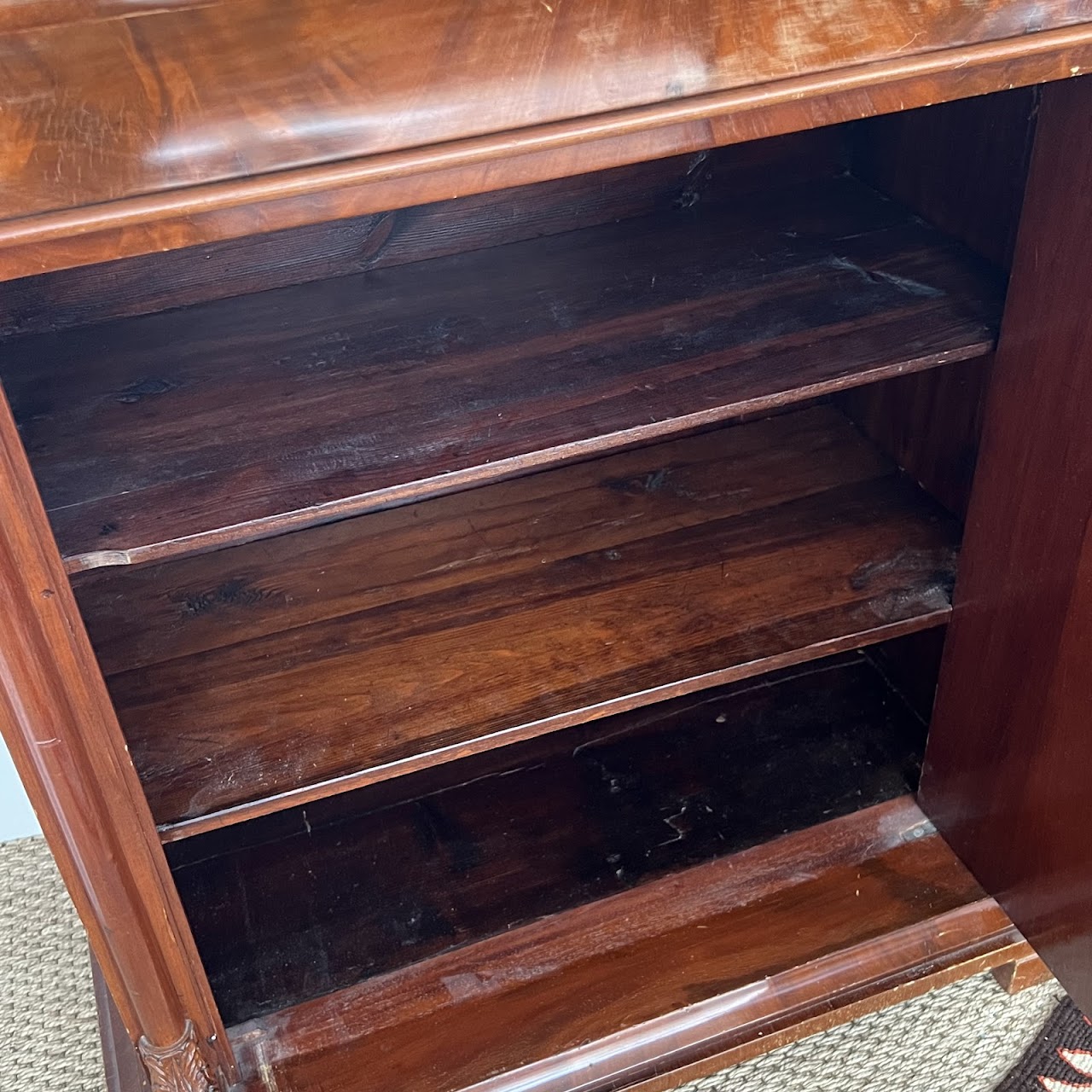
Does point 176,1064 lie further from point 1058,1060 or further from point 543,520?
point 1058,1060

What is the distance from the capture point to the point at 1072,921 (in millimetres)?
875

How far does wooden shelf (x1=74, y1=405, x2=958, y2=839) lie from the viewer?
32.4 inches

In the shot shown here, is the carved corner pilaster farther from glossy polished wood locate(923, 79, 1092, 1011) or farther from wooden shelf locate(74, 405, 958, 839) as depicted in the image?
glossy polished wood locate(923, 79, 1092, 1011)

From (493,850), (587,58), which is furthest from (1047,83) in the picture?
(493,850)

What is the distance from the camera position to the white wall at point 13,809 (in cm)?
123

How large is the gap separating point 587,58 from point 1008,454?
1.54 feet

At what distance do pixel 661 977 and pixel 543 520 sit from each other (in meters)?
0.39

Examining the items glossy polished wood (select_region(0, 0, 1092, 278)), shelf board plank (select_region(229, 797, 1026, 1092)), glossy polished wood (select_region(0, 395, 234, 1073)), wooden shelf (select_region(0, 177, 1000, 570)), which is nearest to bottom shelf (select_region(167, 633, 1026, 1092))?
shelf board plank (select_region(229, 797, 1026, 1092))

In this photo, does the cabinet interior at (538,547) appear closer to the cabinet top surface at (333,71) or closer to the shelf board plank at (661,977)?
the shelf board plank at (661,977)

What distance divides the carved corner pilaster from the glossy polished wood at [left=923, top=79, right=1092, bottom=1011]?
2.07 ft

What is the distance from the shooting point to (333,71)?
48 cm

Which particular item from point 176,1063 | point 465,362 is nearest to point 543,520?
point 465,362

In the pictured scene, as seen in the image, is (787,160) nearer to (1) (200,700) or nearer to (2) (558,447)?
(2) (558,447)

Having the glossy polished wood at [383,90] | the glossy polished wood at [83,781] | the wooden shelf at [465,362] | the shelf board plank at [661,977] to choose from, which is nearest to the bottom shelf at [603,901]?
the shelf board plank at [661,977]
